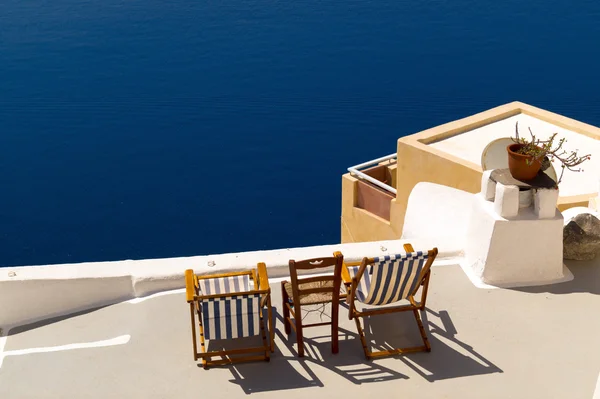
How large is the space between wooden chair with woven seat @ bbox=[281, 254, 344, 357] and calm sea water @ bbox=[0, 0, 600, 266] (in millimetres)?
21126

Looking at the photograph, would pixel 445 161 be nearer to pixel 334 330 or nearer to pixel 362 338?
pixel 362 338

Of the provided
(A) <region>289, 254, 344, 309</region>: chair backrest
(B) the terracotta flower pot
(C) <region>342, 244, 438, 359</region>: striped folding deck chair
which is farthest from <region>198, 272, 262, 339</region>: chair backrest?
(B) the terracotta flower pot

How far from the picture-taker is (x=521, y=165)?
6.74m

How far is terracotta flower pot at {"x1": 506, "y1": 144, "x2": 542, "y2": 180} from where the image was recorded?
263 inches

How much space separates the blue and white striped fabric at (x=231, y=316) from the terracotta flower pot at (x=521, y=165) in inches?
98.8

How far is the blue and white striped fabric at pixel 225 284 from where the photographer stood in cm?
621

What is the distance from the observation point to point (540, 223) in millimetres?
6926

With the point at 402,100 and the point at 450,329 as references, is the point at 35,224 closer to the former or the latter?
the point at 402,100

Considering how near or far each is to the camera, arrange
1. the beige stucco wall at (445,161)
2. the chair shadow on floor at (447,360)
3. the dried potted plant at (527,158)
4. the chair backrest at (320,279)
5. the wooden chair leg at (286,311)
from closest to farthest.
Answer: the chair backrest at (320,279) → the chair shadow on floor at (447,360) → the wooden chair leg at (286,311) → the dried potted plant at (527,158) → the beige stucco wall at (445,161)

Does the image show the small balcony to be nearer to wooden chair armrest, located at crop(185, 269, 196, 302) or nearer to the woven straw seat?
the woven straw seat

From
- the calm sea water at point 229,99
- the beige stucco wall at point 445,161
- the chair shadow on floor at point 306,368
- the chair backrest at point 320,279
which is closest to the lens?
the chair backrest at point 320,279

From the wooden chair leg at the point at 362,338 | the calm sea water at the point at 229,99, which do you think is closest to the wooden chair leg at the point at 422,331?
the wooden chair leg at the point at 362,338

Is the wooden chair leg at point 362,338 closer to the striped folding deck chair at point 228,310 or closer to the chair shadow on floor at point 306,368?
the chair shadow on floor at point 306,368

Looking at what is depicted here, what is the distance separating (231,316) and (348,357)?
102 centimetres
